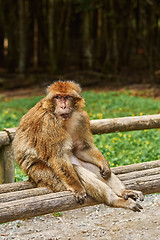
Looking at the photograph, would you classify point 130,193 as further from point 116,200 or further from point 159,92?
point 159,92

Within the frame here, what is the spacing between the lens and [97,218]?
4.34m

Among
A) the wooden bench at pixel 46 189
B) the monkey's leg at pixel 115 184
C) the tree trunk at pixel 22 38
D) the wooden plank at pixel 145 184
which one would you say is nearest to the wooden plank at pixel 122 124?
the wooden bench at pixel 46 189

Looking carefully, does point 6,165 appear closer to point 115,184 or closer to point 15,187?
point 15,187

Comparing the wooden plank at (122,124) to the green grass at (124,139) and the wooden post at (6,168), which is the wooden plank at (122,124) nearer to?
the green grass at (124,139)

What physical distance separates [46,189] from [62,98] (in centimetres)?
78

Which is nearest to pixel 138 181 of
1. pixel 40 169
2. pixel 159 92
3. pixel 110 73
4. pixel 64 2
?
pixel 40 169

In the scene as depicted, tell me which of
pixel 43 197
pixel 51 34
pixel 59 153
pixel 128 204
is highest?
pixel 51 34

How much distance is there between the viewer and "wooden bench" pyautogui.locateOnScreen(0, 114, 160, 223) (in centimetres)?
279

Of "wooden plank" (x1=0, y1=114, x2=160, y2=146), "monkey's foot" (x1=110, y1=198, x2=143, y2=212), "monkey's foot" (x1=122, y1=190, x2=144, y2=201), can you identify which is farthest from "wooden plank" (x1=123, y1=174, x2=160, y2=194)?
"wooden plank" (x1=0, y1=114, x2=160, y2=146)

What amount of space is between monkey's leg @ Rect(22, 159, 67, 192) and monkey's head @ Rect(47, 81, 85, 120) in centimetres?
47

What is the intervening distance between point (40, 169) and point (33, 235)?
108cm

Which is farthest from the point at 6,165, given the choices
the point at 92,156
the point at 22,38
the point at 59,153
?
the point at 22,38

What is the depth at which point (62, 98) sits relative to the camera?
3.14m

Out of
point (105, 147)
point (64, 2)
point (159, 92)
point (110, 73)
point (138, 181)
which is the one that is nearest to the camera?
point (138, 181)
